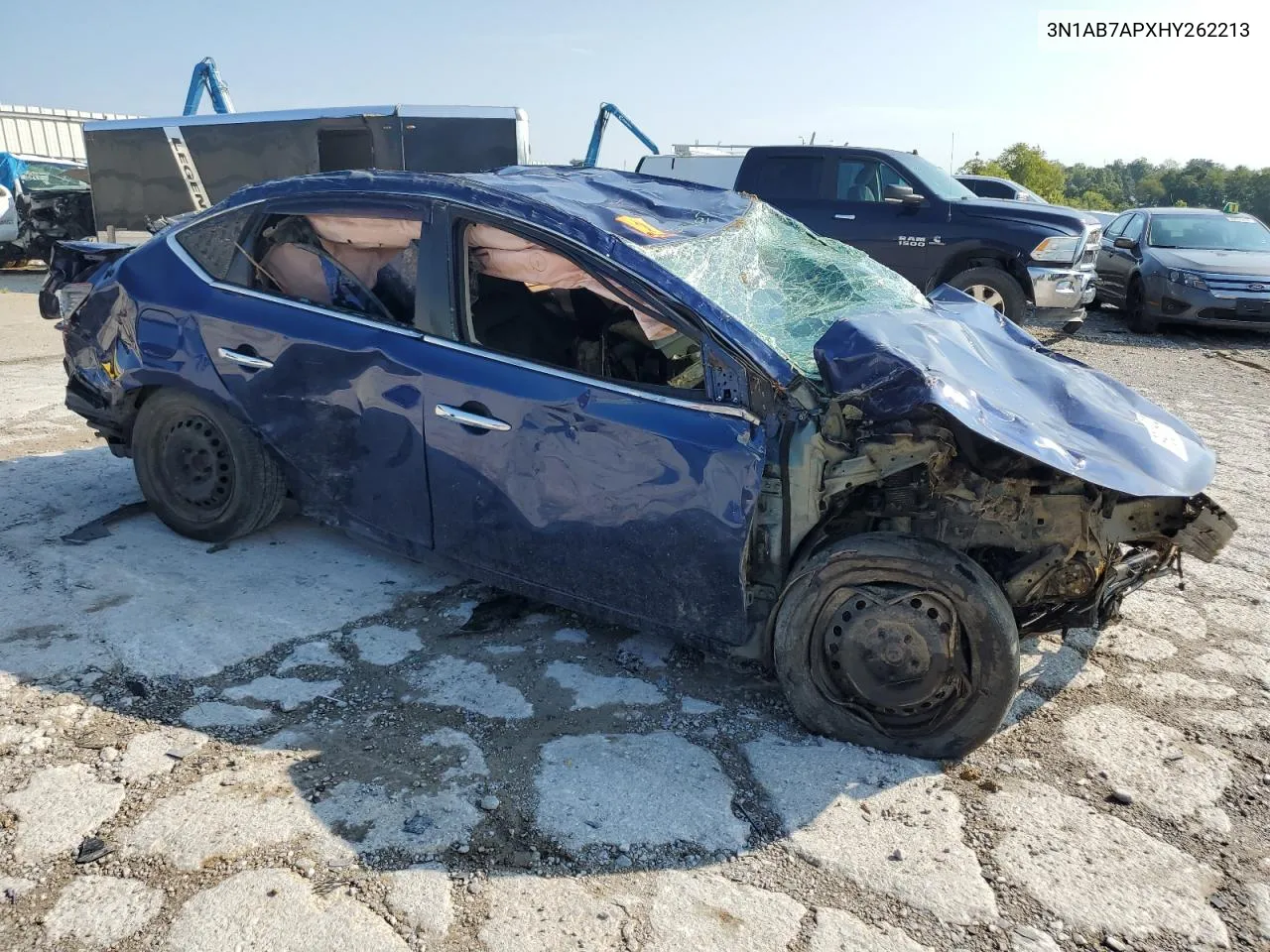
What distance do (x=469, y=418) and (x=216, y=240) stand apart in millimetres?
1590

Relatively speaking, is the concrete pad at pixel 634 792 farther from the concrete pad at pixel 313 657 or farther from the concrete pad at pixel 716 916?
the concrete pad at pixel 313 657

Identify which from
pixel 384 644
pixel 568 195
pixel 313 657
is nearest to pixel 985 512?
pixel 568 195

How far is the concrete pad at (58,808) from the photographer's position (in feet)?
8.01

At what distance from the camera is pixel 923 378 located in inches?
107

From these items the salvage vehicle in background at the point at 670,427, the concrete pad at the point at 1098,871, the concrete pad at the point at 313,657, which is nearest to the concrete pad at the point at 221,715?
the concrete pad at the point at 313,657

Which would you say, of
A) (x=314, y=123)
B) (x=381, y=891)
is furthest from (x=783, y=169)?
(x=381, y=891)

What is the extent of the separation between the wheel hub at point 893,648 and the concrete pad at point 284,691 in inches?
65.1

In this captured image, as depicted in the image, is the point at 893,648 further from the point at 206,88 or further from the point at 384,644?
the point at 206,88

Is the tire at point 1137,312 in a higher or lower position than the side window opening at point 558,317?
lower

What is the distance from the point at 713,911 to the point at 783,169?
31.1 feet

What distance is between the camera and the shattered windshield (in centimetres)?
317

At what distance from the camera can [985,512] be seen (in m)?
2.91

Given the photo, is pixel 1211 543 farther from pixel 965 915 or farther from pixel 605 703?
pixel 605 703

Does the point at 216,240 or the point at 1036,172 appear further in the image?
the point at 1036,172
